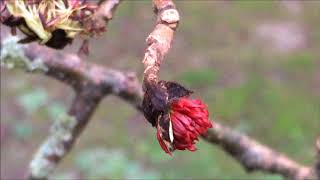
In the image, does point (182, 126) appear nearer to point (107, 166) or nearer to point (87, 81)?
point (87, 81)

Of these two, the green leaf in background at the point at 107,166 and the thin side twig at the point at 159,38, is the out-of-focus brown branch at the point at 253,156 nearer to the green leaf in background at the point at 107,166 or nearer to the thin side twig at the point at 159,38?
the thin side twig at the point at 159,38

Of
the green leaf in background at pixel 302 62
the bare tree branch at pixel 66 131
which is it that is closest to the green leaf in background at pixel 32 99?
the green leaf in background at pixel 302 62

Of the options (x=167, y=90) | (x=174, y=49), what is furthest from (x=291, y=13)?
(x=167, y=90)

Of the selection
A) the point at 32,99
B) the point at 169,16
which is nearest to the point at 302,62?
the point at 32,99

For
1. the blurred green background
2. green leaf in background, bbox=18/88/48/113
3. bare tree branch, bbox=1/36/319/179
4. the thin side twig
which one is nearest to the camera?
the thin side twig

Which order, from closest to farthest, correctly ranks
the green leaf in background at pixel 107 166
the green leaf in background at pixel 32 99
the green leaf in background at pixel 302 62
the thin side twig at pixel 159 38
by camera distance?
the thin side twig at pixel 159 38 < the green leaf in background at pixel 107 166 < the green leaf in background at pixel 32 99 < the green leaf in background at pixel 302 62

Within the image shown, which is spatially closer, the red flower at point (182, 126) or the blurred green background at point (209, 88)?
the red flower at point (182, 126)

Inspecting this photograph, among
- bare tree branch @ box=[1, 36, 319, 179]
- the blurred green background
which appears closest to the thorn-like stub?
bare tree branch @ box=[1, 36, 319, 179]

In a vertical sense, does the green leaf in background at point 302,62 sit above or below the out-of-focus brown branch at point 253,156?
above

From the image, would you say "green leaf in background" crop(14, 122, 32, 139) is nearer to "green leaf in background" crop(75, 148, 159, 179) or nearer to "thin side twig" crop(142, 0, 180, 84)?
"green leaf in background" crop(75, 148, 159, 179)
